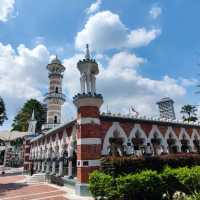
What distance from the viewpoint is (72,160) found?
17.6 m

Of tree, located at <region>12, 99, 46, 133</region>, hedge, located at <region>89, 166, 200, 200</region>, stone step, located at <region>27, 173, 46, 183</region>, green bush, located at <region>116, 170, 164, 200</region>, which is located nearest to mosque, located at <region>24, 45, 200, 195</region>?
stone step, located at <region>27, 173, 46, 183</region>

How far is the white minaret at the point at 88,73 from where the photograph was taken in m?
16.0

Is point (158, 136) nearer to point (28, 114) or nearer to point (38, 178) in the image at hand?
point (38, 178)

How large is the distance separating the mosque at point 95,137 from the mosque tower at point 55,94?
14672 mm

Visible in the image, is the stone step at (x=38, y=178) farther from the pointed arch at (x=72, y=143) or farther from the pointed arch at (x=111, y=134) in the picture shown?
the pointed arch at (x=111, y=134)

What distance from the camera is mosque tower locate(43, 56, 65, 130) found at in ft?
132

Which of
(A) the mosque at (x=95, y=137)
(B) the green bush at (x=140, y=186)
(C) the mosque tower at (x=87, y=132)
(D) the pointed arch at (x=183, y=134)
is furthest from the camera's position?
(D) the pointed arch at (x=183, y=134)

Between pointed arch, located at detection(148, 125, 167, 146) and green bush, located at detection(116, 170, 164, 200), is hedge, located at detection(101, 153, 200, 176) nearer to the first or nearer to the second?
green bush, located at detection(116, 170, 164, 200)

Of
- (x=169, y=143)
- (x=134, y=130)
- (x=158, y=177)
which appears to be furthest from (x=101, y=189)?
(x=169, y=143)

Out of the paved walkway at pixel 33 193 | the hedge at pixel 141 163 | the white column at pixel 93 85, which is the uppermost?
the white column at pixel 93 85

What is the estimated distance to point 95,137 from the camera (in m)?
14.7

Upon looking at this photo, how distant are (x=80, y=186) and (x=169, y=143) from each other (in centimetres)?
978

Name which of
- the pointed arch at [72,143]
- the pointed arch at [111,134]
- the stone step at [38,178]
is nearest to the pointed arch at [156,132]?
the pointed arch at [111,134]

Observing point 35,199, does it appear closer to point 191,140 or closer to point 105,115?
point 105,115
